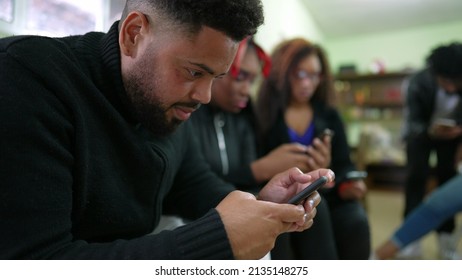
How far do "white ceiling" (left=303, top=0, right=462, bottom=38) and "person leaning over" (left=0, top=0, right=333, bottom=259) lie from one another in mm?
418

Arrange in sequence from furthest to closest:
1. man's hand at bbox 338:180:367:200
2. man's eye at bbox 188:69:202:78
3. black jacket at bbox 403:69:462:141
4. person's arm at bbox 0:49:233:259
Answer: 1. black jacket at bbox 403:69:462:141
2. man's hand at bbox 338:180:367:200
3. man's eye at bbox 188:69:202:78
4. person's arm at bbox 0:49:233:259

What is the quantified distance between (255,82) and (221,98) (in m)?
0.12

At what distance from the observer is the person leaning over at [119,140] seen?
32 centimetres

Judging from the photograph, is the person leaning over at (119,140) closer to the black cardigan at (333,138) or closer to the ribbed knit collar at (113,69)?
the ribbed knit collar at (113,69)

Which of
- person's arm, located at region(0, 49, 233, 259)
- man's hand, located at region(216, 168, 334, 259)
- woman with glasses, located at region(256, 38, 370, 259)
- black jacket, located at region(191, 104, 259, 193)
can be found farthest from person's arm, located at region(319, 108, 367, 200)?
person's arm, located at region(0, 49, 233, 259)

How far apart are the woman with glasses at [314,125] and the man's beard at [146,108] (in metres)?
0.32

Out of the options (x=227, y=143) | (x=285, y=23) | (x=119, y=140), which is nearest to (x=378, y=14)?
(x=285, y=23)

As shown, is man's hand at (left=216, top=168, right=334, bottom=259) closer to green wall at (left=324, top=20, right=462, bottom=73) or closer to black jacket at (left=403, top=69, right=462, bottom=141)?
green wall at (left=324, top=20, right=462, bottom=73)

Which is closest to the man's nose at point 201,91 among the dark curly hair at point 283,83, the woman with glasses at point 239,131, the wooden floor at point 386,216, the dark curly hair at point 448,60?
the woman with glasses at point 239,131

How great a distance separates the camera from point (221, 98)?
0.76 meters

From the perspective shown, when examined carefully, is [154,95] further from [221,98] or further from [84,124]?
[221,98]

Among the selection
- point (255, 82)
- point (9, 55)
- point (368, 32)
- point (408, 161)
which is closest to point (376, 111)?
point (408, 161)

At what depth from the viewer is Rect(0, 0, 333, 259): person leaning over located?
32cm

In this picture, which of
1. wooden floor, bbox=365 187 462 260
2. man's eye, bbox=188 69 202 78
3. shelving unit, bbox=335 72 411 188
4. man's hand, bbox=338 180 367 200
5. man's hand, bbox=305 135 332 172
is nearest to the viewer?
man's eye, bbox=188 69 202 78
